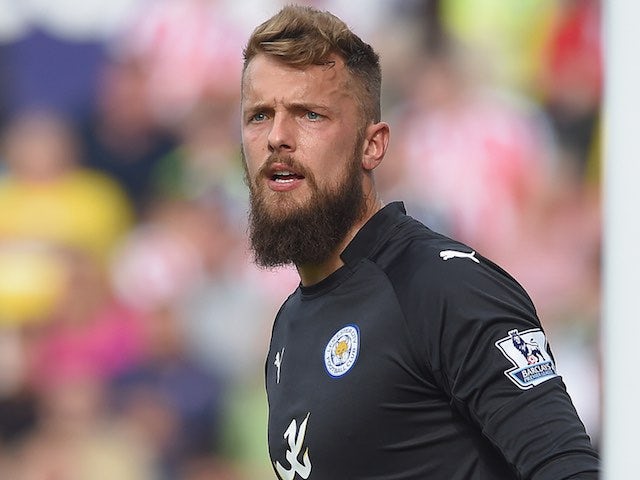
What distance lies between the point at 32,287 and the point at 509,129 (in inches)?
111

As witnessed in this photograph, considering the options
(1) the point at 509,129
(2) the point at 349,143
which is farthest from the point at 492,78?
(2) the point at 349,143

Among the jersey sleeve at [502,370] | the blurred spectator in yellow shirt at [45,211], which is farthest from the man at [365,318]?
the blurred spectator in yellow shirt at [45,211]

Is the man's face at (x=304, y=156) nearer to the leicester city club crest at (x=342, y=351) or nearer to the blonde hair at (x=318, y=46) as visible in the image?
the blonde hair at (x=318, y=46)

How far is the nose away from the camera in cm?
293

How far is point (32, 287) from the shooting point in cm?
640

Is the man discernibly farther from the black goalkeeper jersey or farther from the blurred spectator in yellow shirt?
the blurred spectator in yellow shirt

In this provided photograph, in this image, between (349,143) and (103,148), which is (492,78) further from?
(349,143)

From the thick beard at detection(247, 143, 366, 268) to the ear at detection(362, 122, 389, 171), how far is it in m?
0.04

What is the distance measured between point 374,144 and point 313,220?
31 centimetres

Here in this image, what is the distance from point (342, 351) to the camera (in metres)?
2.75

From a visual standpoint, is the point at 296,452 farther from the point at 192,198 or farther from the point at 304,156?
the point at 192,198

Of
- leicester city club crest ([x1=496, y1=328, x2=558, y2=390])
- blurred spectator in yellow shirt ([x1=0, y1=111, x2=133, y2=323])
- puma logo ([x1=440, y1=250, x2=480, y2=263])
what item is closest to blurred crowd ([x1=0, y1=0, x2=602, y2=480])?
blurred spectator in yellow shirt ([x1=0, y1=111, x2=133, y2=323])

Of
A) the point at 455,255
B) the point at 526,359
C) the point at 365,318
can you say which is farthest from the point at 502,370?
the point at 365,318

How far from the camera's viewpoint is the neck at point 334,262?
3.03 meters
